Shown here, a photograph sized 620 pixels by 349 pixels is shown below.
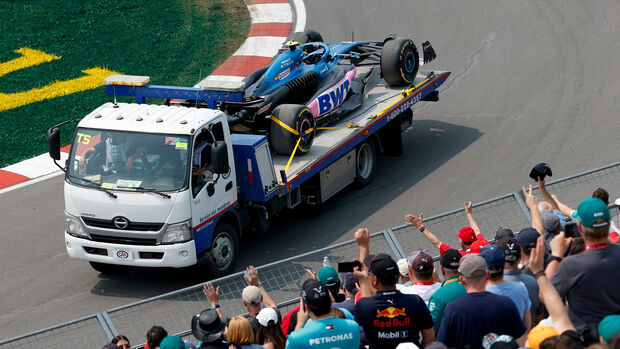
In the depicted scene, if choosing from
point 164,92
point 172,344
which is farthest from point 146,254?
point 172,344

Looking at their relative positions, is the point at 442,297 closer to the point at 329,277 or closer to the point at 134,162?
the point at 329,277

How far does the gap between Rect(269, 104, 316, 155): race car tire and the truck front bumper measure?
94.2 inches

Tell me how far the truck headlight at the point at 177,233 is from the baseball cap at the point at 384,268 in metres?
4.94

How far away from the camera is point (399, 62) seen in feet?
48.8

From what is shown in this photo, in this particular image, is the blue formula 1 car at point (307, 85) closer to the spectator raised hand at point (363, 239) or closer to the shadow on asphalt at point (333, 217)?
the shadow on asphalt at point (333, 217)

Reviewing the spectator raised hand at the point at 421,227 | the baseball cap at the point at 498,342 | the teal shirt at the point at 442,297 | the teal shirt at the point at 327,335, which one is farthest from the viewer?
the spectator raised hand at the point at 421,227

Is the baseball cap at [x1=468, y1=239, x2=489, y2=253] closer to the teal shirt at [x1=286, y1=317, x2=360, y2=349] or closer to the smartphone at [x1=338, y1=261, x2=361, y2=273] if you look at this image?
the smartphone at [x1=338, y1=261, x2=361, y2=273]

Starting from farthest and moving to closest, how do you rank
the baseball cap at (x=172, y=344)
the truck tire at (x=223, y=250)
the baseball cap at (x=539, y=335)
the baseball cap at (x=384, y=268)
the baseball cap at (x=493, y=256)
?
the truck tire at (x=223, y=250)
the baseball cap at (x=493, y=256)
the baseball cap at (x=384, y=268)
the baseball cap at (x=172, y=344)
the baseball cap at (x=539, y=335)

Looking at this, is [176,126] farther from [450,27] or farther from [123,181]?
[450,27]

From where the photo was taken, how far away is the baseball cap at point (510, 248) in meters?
6.84

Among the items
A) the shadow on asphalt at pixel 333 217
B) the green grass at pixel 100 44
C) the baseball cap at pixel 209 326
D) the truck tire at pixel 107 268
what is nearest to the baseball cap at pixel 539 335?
the baseball cap at pixel 209 326

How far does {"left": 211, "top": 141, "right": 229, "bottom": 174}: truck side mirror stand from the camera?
35.3 feet

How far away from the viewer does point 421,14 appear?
21.2m

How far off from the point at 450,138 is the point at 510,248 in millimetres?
9279
